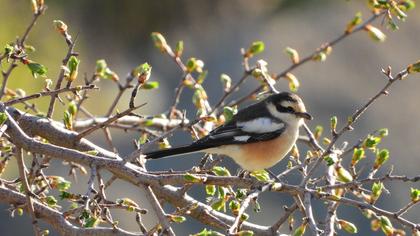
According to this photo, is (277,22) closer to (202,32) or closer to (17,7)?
(202,32)

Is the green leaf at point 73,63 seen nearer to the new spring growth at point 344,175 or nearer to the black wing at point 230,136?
the black wing at point 230,136

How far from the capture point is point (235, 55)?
46.6ft

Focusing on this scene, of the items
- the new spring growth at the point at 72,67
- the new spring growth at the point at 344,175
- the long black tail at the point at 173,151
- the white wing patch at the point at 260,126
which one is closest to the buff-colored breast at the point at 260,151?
the white wing patch at the point at 260,126

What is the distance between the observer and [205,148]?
3715mm

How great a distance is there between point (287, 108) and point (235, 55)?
9.83 meters

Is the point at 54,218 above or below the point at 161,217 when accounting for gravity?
above

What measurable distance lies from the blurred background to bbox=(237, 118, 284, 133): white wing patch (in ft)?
14.2

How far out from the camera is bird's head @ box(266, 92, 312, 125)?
172 inches

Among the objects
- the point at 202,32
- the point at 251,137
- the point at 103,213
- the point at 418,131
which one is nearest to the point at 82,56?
the point at 202,32

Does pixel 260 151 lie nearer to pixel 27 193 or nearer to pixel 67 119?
pixel 67 119

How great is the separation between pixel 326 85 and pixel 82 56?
7.76m

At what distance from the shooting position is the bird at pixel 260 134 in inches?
153

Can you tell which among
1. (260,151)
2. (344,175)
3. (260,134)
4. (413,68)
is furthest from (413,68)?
(260,134)

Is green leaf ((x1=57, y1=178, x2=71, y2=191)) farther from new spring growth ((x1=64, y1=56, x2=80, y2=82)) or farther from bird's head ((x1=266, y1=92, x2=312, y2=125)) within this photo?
bird's head ((x1=266, y1=92, x2=312, y2=125))
